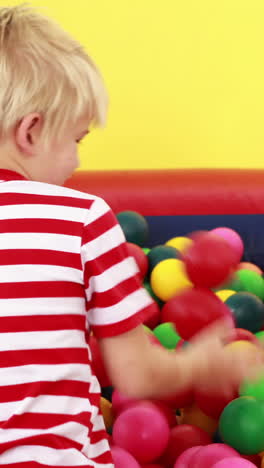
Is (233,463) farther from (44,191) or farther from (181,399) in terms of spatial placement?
(44,191)

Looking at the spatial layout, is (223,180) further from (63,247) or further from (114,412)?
(63,247)

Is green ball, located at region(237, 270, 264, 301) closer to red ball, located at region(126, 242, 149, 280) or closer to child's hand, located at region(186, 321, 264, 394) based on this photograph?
red ball, located at region(126, 242, 149, 280)

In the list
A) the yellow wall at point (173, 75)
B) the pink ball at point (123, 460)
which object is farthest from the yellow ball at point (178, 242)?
the pink ball at point (123, 460)

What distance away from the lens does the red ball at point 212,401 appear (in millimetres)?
927

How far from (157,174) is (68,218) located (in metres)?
0.93

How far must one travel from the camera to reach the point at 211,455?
2.80 ft

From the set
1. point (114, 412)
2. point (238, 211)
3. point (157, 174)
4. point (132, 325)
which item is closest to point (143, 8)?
point (157, 174)

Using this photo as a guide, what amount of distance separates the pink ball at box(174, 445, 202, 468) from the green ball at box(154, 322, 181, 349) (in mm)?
266

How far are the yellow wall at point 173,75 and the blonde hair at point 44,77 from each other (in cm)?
109

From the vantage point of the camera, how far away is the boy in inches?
22.6

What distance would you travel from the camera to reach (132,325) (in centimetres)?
59

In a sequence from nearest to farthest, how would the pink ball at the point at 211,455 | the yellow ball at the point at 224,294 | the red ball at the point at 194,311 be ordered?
the red ball at the point at 194,311, the pink ball at the point at 211,455, the yellow ball at the point at 224,294

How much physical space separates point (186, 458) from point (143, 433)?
0.06m

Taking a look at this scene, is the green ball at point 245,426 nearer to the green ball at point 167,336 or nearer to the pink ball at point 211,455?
the pink ball at point 211,455
